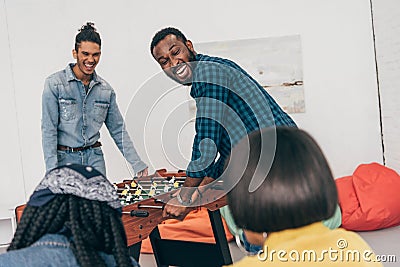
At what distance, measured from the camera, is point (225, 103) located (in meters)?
2.68

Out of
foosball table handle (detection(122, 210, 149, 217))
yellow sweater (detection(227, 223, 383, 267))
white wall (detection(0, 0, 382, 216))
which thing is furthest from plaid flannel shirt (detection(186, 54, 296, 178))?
white wall (detection(0, 0, 382, 216))

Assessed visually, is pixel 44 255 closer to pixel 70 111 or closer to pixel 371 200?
pixel 70 111

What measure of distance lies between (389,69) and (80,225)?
4143mm

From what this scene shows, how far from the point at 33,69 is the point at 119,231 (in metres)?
4.27

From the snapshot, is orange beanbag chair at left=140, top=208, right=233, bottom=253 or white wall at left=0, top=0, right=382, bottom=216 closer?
orange beanbag chair at left=140, top=208, right=233, bottom=253

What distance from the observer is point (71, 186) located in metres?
1.43

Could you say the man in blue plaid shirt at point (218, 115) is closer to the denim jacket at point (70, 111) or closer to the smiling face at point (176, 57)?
the smiling face at point (176, 57)

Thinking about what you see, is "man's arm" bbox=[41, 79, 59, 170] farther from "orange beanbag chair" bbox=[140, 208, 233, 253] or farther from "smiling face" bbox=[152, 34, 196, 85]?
"orange beanbag chair" bbox=[140, 208, 233, 253]

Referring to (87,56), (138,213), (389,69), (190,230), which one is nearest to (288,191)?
(138,213)

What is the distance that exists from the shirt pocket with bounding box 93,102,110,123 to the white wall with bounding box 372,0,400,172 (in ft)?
8.31

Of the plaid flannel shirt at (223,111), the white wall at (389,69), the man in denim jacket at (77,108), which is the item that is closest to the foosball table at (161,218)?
the plaid flannel shirt at (223,111)

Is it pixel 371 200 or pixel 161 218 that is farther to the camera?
pixel 371 200

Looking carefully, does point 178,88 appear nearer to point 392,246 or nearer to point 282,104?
point 282,104

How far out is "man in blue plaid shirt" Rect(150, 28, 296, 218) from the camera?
2648 millimetres
